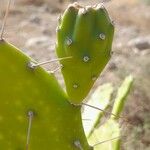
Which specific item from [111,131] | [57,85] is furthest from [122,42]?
[57,85]

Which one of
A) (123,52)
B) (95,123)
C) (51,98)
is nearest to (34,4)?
(123,52)

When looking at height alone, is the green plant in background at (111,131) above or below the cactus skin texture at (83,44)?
below

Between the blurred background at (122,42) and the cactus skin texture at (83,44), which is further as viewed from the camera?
the blurred background at (122,42)

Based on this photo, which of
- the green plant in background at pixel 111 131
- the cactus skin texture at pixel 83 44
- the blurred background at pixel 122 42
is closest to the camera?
the cactus skin texture at pixel 83 44

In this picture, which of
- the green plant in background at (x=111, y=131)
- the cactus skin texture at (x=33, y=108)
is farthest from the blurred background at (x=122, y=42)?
the cactus skin texture at (x=33, y=108)

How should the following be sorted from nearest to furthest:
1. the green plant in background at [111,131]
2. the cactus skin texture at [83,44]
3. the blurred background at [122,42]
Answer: the cactus skin texture at [83,44]
the green plant in background at [111,131]
the blurred background at [122,42]

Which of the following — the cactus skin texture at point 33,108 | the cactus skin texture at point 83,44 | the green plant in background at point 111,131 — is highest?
the cactus skin texture at point 83,44

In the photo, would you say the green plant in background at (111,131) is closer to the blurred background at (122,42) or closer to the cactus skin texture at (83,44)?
the blurred background at (122,42)
